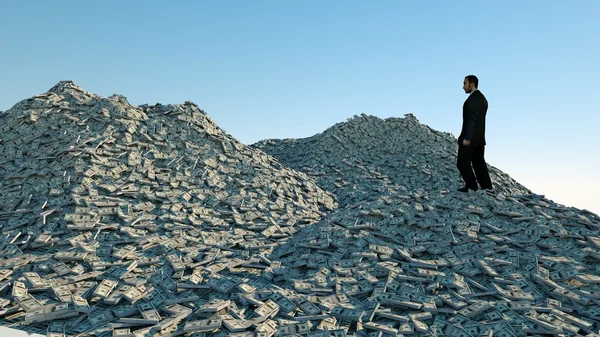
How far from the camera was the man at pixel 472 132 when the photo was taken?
9.41 metres

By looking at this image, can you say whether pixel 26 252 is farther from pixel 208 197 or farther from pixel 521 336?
pixel 521 336

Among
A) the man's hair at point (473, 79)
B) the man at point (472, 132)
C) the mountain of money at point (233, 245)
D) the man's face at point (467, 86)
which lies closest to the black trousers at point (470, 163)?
the man at point (472, 132)

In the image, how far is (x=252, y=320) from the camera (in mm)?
5727

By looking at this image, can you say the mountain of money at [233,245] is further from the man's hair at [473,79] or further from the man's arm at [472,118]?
the man's hair at [473,79]

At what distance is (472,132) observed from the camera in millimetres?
9406

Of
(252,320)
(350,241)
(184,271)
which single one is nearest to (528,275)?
(350,241)

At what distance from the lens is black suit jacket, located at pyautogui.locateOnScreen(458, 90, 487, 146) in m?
9.40

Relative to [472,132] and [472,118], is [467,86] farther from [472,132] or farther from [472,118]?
[472,132]

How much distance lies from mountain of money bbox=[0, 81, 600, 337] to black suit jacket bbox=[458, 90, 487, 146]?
1151 mm

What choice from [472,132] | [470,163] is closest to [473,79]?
[472,132]

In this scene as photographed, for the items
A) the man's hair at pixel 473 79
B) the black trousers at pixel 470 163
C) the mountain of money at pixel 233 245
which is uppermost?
the man's hair at pixel 473 79

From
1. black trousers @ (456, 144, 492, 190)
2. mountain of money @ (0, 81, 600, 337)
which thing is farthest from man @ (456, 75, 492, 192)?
mountain of money @ (0, 81, 600, 337)

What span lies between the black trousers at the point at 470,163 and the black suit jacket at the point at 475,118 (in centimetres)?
19

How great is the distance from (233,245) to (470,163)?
16.6ft
